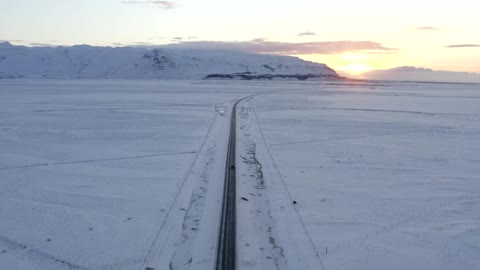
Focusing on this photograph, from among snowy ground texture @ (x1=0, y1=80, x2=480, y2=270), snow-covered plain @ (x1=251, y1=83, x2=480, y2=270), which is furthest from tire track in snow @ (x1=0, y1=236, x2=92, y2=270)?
snow-covered plain @ (x1=251, y1=83, x2=480, y2=270)

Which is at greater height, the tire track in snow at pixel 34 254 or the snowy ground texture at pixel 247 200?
the snowy ground texture at pixel 247 200

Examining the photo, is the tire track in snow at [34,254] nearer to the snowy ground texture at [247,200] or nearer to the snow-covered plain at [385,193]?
the snowy ground texture at [247,200]

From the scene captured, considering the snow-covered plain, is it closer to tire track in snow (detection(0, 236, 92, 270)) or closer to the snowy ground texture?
the snowy ground texture

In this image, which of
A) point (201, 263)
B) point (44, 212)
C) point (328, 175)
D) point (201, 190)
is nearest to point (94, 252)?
point (201, 263)

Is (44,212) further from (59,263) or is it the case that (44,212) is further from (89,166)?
(89,166)

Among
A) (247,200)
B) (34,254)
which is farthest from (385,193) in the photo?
(34,254)

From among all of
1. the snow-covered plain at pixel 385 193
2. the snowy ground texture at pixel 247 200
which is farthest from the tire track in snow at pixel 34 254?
the snow-covered plain at pixel 385 193

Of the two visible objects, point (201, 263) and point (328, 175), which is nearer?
point (201, 263)

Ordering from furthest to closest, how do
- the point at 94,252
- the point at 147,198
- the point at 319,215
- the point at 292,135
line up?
1. the point at 292,135
2. the point at 147,198
3. the point at 319,215
4. the point at 94,252

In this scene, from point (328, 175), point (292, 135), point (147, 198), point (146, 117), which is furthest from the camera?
point (146, 117)
